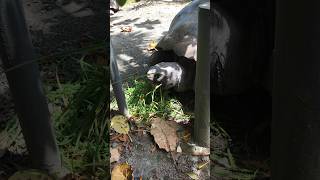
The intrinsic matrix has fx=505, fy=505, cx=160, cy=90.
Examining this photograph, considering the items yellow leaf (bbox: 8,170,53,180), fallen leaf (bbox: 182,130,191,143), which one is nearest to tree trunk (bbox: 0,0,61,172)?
yellow leaf (bbox: 8,170,53,180)

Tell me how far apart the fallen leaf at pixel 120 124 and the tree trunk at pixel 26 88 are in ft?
1.77

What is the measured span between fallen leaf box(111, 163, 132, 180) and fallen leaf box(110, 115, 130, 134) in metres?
0.13

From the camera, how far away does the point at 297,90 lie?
767 millimetres

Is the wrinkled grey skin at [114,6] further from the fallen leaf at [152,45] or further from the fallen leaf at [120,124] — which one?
the fallen leaf at [120,124]

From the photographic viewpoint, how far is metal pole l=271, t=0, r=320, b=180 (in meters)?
0.72

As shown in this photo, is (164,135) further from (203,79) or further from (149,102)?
(203,79)

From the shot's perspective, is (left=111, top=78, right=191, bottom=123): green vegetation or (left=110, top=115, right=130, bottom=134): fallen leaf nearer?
(left=110, top=115, right=130, bottom=134): fallen leaf

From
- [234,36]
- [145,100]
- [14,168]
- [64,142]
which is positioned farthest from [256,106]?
[145,100]

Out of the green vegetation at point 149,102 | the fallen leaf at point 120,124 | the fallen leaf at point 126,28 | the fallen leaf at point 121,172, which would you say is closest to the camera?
the fallen leaf at point 121,172

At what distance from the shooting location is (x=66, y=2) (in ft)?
3.08

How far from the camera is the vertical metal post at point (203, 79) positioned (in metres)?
1.35

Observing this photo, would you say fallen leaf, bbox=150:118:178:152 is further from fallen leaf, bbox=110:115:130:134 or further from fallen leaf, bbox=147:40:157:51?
fallen leaf, bbox=147:40:157:51

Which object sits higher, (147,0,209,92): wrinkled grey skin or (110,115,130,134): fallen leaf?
(147,0,209,92): wrinkled grey skin

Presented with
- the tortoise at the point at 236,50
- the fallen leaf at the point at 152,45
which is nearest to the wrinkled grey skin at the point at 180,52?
the fallen leaf at the point at 152,45
